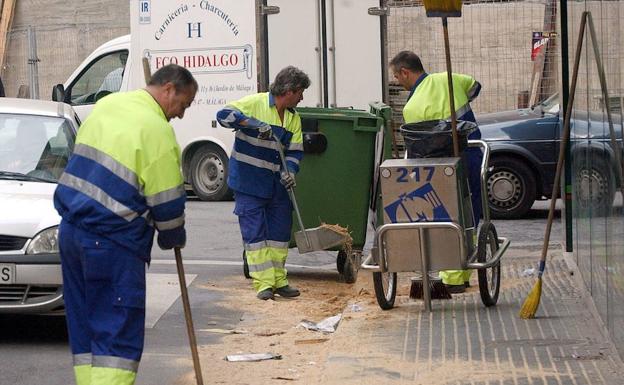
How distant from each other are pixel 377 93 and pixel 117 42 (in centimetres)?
632

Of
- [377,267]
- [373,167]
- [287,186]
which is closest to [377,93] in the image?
[373,167]

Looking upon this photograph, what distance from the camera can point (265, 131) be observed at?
392 inches

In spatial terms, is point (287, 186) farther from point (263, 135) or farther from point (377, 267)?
point (377, 267)

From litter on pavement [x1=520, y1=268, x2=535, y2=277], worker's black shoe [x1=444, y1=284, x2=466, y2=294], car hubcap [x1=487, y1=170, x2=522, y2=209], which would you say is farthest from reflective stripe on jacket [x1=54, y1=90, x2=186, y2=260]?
car hubcap [x1=487, y1=170, x2=522, y2=209]

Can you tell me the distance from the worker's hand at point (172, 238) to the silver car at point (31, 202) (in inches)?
83.0

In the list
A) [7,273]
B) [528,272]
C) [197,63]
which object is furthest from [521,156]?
[7,273]

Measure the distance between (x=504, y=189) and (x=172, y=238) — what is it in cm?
920

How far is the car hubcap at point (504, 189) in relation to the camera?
14773 millimetres

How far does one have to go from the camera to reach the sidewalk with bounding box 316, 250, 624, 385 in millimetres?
7047

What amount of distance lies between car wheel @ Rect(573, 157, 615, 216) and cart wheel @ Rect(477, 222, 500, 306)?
69 cm

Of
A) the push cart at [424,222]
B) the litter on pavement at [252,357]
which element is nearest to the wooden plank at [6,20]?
the push cart at [424,222]

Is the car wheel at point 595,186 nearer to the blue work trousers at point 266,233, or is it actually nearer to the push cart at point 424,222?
the push cart at point 424,222

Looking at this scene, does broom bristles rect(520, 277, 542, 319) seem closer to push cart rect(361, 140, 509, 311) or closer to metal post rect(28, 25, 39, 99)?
push cart rect(361, 140, 509, 311)

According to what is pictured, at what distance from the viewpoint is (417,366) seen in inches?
289
